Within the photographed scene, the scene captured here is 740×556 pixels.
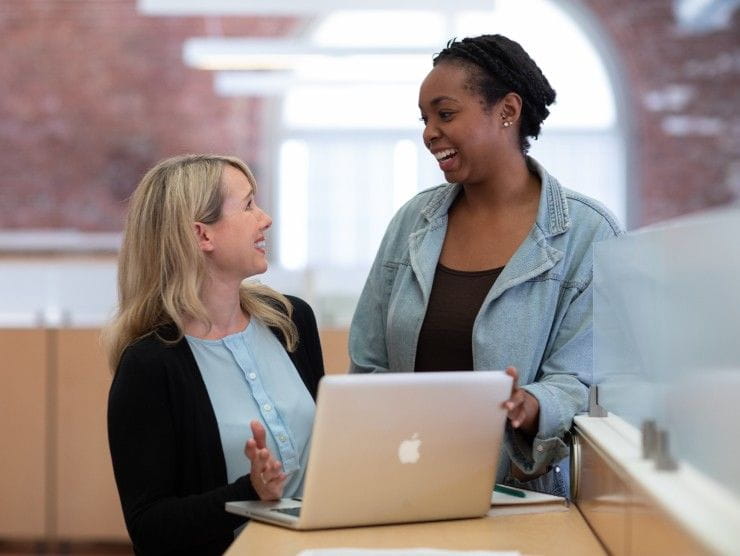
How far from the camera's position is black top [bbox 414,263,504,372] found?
6.82 feet

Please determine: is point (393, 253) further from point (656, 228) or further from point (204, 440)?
point (656, 228)

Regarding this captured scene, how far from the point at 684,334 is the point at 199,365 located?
0.93 m

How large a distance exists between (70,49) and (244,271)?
7.68 metres

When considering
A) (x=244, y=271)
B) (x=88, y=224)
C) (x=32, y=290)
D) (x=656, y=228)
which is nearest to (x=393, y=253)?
(x=244, y=271)

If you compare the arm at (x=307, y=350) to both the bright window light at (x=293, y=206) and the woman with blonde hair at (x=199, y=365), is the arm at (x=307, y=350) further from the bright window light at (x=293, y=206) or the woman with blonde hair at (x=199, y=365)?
the bright window light at (x=293, y=206)

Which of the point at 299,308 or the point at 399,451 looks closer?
the point at 399,451

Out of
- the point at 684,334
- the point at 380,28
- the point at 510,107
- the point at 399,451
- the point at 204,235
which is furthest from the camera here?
the point at 380,28

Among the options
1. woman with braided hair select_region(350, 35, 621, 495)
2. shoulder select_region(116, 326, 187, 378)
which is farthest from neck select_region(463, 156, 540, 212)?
shoulder select_region(116, 326, 187, 378)

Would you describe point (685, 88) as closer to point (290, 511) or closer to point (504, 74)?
point (504, 74)

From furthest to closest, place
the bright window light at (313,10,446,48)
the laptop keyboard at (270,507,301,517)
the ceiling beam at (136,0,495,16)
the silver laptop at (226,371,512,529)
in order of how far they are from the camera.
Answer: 1. the bright window light at (313,10,446,48)
2. the ceiling beam at (136,0,495,16)
3. the laptop keyboard at (270,507,301,517)
4. the silver laptop at (226,371,512,529)

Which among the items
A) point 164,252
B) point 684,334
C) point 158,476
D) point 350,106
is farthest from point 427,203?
point 350,106

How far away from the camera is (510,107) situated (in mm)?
2150

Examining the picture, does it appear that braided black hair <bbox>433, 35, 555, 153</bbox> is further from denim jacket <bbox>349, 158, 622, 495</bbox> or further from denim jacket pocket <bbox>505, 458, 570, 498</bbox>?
denim jacket pocket <bbox>505, 458, 570, 498</bbox>

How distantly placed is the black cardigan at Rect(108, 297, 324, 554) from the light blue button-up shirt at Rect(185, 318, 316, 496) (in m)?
0.03
